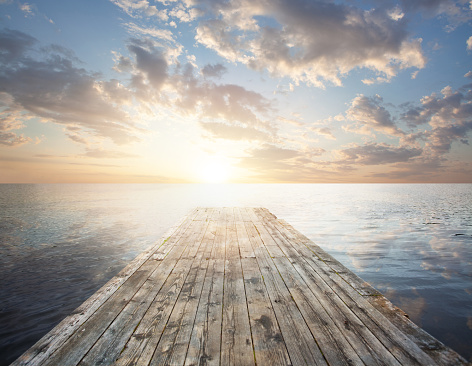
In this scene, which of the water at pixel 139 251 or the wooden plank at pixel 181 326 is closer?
the wooden plank at pixel 181 326

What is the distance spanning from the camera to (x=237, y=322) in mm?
2744

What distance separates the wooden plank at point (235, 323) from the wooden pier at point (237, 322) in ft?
0.04

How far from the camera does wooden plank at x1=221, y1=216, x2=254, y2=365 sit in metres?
2.19

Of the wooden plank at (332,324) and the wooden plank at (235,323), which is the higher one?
the wooden plank at (332,324)

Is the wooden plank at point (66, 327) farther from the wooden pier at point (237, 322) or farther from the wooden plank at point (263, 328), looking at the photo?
the wooden plank at point (263, 328)

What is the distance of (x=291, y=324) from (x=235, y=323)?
2.16 feet

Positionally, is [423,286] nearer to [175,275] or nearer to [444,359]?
[444,359]

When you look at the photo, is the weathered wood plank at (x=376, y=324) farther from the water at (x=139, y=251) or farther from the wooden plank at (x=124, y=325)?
the wooden plank at (x=124, y=325)

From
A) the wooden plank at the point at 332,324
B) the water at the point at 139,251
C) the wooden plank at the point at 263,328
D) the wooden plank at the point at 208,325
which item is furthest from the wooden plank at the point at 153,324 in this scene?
the water at the point at 139,251

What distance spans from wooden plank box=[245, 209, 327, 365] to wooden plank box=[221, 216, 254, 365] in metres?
0.41

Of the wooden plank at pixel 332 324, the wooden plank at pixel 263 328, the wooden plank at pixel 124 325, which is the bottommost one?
the wooden plank at pixel 124 325

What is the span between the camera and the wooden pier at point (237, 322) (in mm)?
2189

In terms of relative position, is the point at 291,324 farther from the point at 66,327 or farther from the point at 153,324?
the point at 66,327

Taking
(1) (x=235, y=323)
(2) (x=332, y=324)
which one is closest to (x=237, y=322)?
(1) (x=235, y=323)
